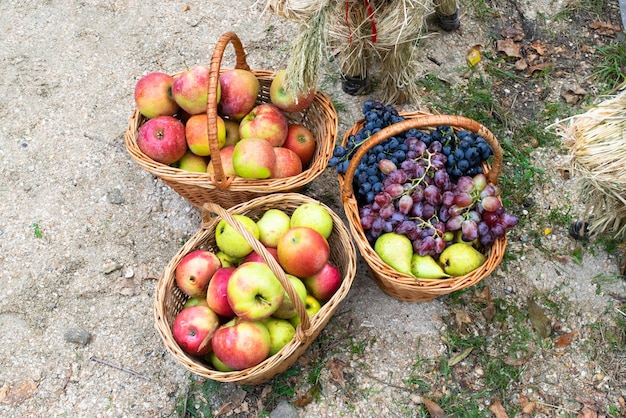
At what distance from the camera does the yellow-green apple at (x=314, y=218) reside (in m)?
2.14

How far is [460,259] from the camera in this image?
2047 millimetres

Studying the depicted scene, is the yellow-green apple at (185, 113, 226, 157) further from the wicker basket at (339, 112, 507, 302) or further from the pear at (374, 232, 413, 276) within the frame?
the pear at (374, 232, 413, 276)

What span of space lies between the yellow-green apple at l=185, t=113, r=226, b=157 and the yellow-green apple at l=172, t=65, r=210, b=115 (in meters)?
0.06

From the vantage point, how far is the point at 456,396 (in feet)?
7.35

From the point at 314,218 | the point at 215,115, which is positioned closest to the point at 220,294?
the point at 314,218

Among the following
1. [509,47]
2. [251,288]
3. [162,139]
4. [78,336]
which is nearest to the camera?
[251,288]

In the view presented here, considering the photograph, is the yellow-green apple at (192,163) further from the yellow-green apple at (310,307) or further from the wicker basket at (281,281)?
the yellow-green apple at (310,307)

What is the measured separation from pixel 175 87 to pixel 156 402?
145 cm

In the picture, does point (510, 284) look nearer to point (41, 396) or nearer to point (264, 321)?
point (264, 321)

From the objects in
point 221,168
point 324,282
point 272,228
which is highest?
point 221,168

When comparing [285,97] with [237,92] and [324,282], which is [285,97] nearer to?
[237,92]

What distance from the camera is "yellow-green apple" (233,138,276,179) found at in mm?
2189

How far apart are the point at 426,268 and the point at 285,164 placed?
80 centimetres

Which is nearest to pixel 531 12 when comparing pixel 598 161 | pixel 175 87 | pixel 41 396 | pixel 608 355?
pixel 598 161
